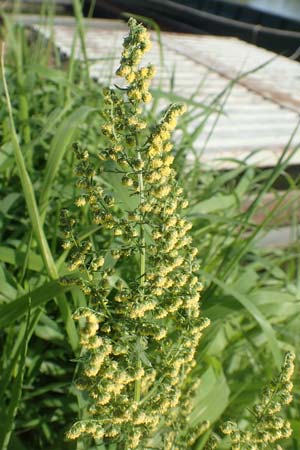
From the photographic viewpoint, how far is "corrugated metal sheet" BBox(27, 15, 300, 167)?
8.97 ft

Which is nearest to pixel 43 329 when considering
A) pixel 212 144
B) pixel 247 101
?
pixel 212 144

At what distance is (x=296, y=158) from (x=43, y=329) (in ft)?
6.08

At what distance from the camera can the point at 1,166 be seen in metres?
1.72

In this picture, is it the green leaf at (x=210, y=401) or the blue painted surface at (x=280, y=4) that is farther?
the blue painted surface at (x=280, y=4)

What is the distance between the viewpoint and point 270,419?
93 centimetres

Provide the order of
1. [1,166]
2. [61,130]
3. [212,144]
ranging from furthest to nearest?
[212,144] → [1,166] → [61,130]

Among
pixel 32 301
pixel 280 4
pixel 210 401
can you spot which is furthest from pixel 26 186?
pixel 280 4

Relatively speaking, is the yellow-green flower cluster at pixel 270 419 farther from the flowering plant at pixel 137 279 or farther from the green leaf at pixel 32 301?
the green leaf at pixel 32 301

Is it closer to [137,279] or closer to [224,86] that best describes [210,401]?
[137,279]

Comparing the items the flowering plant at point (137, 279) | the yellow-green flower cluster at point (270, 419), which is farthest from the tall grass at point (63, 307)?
the yellow-green flower cluster at point (270, 419)

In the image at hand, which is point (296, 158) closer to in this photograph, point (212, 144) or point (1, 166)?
point (212, 144)

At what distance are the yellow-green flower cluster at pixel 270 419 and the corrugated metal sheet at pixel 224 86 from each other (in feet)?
3.85

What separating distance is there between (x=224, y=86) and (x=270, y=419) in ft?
10.4

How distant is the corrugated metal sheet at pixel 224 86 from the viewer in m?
2.73
